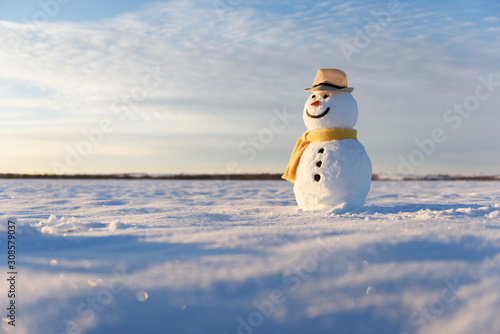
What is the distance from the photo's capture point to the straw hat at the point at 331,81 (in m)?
5.90

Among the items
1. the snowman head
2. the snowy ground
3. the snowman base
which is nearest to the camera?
the snowy ground

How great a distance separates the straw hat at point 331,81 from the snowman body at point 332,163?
0.30 ft

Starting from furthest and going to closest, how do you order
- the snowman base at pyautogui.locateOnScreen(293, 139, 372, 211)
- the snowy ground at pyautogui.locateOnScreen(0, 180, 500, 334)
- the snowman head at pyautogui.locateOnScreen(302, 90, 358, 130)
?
the snowman head at pyautogui.locateOnScreen(302, 90, 358, 130), the snowman base at pyautogui.locateOnScreen(293, 139, 372, 211), the snowy ground at pyautogui.locateOnScreen(0, 180, 500, 334)

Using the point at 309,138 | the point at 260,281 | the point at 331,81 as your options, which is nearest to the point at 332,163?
the point at 309,138

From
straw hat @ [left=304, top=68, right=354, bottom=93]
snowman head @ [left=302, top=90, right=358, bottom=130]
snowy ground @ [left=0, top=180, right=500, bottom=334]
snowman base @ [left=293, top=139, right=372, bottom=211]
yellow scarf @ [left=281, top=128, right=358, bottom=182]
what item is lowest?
snowy ground @ [left=0, top=180, right=500, bottom=334]

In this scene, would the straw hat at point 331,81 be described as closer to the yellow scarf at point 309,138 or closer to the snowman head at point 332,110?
the snowman head at point 332,110

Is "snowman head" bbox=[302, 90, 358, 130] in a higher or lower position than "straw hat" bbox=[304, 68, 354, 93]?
lower

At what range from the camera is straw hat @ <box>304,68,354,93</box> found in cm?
590

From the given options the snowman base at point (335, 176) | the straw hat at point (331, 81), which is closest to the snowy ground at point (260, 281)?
the snowman base at point (335, 176)

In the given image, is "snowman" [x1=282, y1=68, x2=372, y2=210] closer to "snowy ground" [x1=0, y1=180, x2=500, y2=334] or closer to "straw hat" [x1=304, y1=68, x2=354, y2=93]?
"straw hat" [x1=304, y1=68, x2=354, y2=93]

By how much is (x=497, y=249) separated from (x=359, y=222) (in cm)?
138

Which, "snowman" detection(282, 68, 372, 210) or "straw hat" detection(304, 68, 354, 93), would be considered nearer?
"snowman" detection(282, 68, 372, 210)

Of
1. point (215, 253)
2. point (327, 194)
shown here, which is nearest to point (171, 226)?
point (215, 253)

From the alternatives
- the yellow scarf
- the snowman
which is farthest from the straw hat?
the yellow scarf
